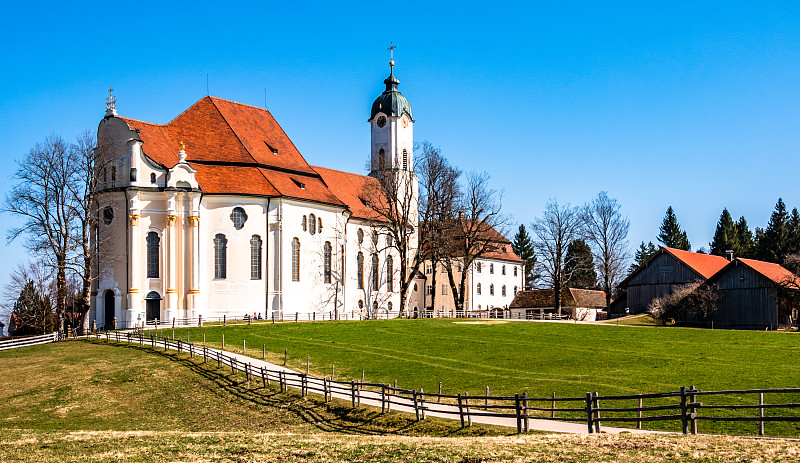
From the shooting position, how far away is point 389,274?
70.9 metres

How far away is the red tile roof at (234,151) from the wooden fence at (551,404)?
20582 mm

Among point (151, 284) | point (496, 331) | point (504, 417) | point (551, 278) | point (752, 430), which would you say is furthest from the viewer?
point (551, 278)

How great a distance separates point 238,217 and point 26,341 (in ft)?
53.0

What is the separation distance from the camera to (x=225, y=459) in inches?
647

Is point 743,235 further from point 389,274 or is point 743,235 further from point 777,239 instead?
point 389,274

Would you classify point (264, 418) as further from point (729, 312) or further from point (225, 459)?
point (729, 312)

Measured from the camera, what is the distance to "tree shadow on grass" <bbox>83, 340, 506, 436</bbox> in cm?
2244

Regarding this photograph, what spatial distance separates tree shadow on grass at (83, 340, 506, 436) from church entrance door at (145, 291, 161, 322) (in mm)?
17692

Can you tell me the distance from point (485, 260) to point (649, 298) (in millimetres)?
24738

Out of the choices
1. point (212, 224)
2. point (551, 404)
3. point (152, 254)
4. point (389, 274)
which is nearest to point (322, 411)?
point (551, 404)

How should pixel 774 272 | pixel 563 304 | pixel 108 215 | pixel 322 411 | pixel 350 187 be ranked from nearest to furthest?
pixel 322 411
pixel 108 215
pixel 774 272
pixel 350 187
pixel 563 304

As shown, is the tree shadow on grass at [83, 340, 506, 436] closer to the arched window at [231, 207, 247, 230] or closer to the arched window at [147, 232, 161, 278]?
the arched window at [147, 232, 161, 278]

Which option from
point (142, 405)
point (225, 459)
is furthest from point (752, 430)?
point (142, 405)

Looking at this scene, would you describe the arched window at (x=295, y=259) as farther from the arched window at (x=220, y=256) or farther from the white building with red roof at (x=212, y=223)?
the arched window at (x=220, y=256)
